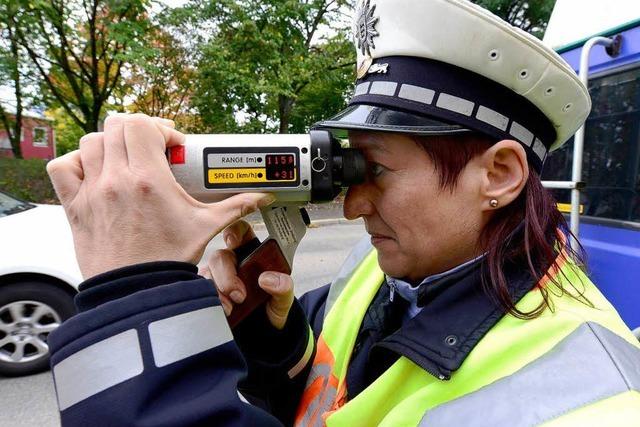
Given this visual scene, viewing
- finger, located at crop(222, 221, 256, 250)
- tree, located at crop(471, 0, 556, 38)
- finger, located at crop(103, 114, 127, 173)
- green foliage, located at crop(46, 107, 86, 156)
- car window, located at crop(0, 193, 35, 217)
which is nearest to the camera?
finger, located at crop(103, 114, 127, 173)

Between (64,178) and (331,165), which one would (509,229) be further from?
(64,178)

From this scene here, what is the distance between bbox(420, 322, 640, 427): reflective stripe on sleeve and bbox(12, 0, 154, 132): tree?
10.7 m

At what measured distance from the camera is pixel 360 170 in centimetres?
110

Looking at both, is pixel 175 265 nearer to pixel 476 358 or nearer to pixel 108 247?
pixel 108 247

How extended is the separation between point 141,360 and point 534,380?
2.06ft

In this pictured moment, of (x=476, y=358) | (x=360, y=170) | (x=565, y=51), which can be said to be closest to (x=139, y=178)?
(x=360, y=170)

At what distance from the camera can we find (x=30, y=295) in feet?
10.8

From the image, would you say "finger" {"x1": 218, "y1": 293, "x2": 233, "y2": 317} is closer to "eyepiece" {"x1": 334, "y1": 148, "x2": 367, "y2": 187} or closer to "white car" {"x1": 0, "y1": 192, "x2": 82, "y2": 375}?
"eyepiece" {"x1": 334, "y1": 148, "x2": 367, "y2": 187}

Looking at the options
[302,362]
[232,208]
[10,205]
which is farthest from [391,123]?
[10,205]

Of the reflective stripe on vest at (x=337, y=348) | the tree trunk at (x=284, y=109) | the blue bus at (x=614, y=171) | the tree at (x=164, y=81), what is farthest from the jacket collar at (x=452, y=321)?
the tree trunk at (x=284, y=109)

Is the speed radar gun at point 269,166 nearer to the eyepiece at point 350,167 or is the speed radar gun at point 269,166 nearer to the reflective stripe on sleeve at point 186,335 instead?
the eyepiece at point 350,167

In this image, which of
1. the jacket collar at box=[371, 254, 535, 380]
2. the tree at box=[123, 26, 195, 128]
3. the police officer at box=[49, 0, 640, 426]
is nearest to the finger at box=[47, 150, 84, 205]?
the police officer at box=[49, 0, 640, 426]

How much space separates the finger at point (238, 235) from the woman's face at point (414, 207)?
0.38 metres

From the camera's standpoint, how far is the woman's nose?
1.14 m
